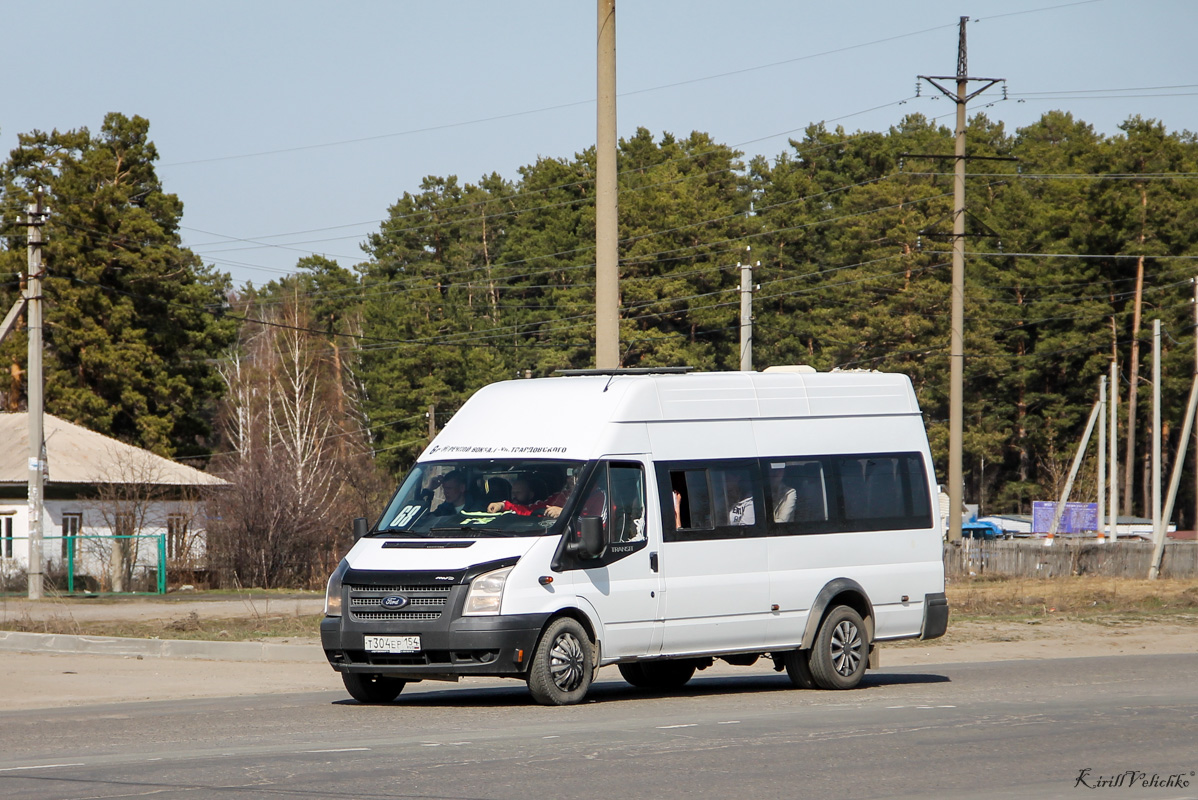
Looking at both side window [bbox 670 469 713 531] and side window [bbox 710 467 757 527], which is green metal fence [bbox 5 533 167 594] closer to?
side window [bbox 710 467 757 527]

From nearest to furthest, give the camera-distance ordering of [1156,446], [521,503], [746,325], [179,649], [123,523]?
[521,503] < [179,649] < [746,325] < [123,523] < [1156,446]

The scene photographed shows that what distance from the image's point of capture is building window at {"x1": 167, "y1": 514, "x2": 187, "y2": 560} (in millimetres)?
45562

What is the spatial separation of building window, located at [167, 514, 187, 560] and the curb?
84.2ft

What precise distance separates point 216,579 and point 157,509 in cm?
436

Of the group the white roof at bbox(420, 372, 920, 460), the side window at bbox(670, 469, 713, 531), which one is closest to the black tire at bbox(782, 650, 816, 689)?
the side window at bbox(670, 469, 713, 531)

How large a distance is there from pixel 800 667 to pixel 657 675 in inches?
59.8

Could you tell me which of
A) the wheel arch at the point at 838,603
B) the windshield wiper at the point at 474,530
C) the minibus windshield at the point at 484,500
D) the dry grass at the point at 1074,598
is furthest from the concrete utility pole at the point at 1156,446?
the windshield wiper at the point at 474,530

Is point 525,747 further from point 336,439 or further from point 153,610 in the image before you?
point 336,439

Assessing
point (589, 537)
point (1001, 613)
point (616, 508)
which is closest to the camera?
point (589, 537)

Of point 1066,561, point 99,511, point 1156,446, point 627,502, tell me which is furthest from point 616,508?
point 1156,446

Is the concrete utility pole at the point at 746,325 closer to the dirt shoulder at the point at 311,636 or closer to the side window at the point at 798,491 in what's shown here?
the dirt shoulder at the point at 311,636

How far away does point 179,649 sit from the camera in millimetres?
19219

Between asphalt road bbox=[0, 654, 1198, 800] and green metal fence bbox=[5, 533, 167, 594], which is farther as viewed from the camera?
green metal fence bbox=[5, 533, 167, 594]

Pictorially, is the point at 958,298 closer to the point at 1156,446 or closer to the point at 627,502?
the point at 1156,446
